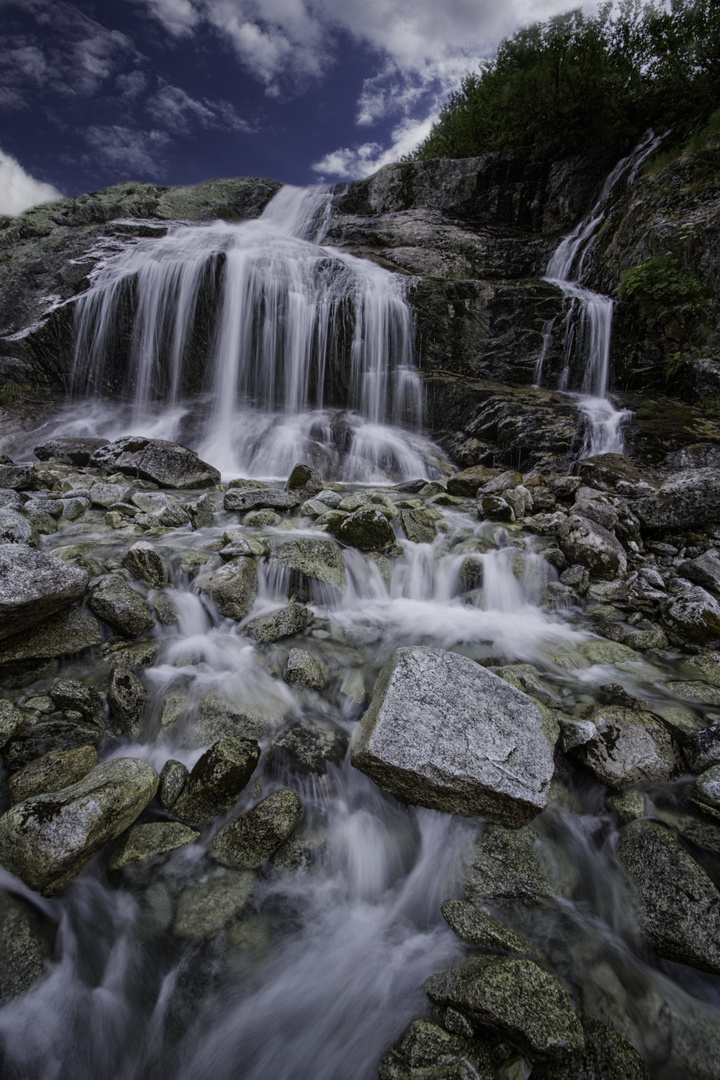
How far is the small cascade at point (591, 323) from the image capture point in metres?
9.41

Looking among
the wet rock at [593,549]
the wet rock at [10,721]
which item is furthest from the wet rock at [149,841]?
the wet rock at [593,549]

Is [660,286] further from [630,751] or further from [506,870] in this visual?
[506,870]

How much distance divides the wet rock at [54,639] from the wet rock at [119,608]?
12cm

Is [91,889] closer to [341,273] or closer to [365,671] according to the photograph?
[365,671]

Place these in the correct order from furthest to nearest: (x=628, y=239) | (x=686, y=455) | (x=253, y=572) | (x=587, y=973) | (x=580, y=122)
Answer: (x=580, y=122) → (x=628, y=239) → (x=686, y=455) → (x=253, y=572) → (x=587, y=973)

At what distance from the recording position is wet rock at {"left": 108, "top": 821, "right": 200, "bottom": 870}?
238 cm

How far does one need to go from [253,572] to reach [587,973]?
12.9ft

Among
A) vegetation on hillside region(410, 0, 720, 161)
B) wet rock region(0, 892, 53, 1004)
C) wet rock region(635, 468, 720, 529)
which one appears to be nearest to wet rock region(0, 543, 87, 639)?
wet rock region(0, 892, 53, 1004)

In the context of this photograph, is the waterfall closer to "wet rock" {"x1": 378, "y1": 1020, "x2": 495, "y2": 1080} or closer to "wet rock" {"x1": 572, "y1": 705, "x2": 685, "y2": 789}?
"wet rock" {"x1": 572, "y1": 705, "x2": 685, "y2": 789}

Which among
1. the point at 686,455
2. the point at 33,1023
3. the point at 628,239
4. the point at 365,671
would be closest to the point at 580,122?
the point at 628,239

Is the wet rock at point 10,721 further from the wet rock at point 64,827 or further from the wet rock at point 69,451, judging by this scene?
the wet rock at point 69,451

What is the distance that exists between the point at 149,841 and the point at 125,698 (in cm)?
107

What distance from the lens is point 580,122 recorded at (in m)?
17.2

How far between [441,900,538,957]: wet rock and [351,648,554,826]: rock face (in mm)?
468
